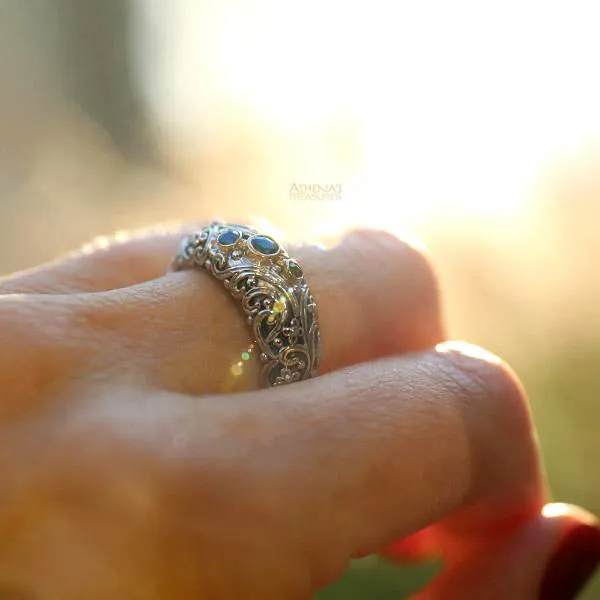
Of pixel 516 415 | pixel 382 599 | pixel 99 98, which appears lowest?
pixel 382 599

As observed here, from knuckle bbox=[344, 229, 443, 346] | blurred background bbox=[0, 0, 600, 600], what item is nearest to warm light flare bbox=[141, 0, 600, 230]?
blurred background bbox=[0, 0, 600, 600]

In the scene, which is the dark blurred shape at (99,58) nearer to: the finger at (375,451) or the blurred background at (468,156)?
the blurred background at (468,156)

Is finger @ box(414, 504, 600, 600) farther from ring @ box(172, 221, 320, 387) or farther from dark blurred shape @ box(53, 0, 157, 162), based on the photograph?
dark blurred shape @ box(53, 0, 157, 162)

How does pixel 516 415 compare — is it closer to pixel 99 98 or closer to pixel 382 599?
pixel 382 599

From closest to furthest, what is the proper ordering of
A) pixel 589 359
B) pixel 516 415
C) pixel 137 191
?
1. pixel 516 415
2. pixel 589 359
3. pixel 137 191

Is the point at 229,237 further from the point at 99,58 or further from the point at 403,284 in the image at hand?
the point at 99,58

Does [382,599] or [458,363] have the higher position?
[458,363]

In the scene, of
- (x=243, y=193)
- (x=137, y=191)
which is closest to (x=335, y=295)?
(x=243, y=193)

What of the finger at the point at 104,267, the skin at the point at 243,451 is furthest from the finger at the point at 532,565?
the finger at the point at 104,267
